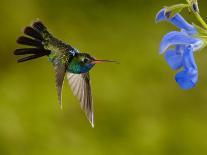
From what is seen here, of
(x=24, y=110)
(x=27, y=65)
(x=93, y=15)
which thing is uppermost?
(x=93, y=15)

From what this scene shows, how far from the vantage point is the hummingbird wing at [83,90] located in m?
1.21

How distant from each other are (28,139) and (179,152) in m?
0.66

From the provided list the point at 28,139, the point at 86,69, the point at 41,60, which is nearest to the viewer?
the point at 86,69

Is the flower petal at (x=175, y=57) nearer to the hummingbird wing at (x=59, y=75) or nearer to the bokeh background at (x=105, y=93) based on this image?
the hummingbird wing at (x=59, y=75)

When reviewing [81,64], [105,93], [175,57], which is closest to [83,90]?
[81,64]

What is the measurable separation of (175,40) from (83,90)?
0.21 meters

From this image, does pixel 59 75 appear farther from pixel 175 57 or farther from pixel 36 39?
pixel 175 57

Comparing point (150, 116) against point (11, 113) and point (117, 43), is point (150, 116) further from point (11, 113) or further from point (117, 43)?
point (11, 113)

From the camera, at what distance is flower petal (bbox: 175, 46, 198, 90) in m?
1.05

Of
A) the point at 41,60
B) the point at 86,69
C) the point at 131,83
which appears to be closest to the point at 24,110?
the point at 41,60

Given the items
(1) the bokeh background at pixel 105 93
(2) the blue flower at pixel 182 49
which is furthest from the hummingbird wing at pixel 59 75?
(1) the bokeh background at pixel 105 93

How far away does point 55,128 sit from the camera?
3021 mm

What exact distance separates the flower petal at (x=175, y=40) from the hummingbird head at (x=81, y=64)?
5.2 inches

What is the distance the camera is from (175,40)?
1.12 meters
